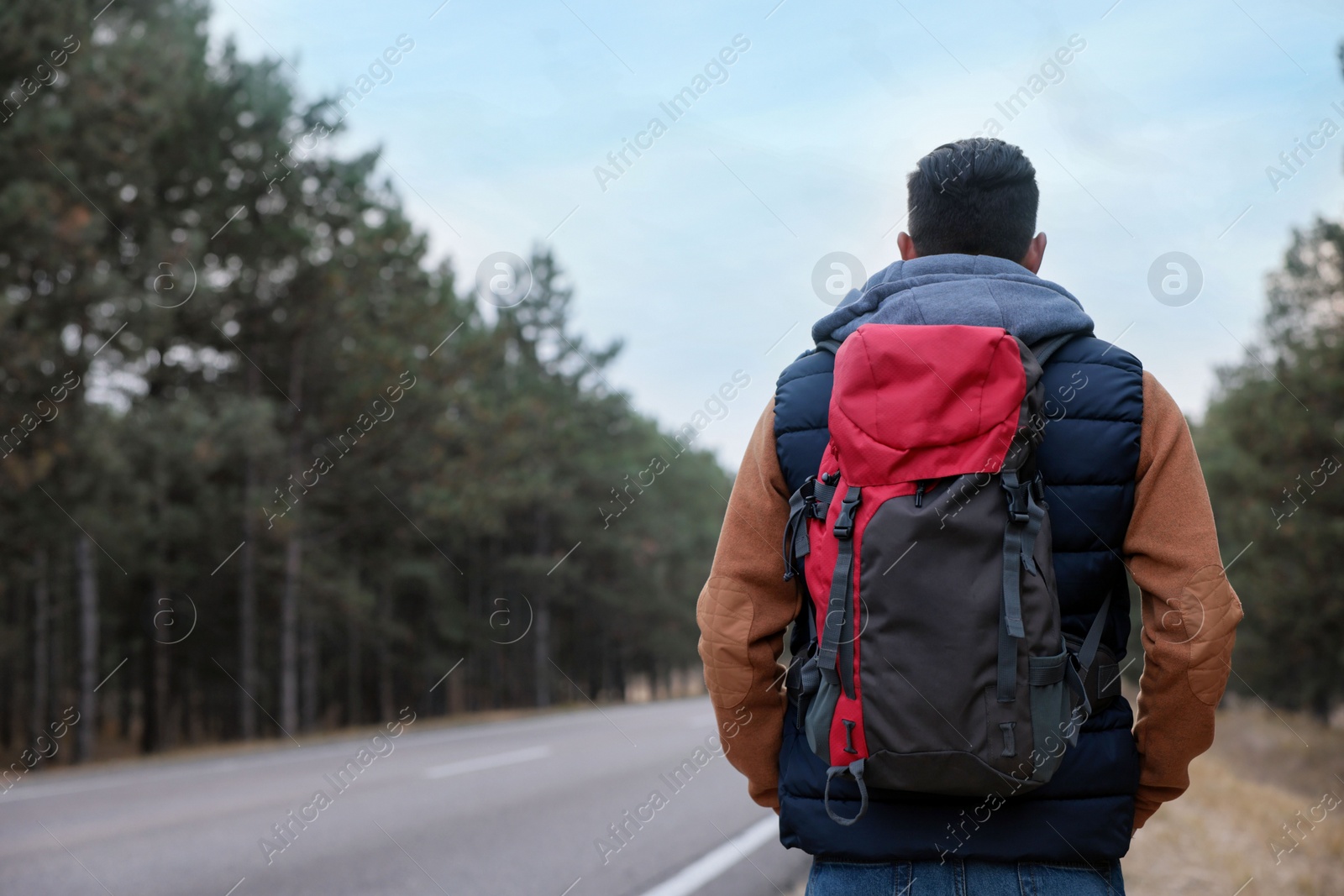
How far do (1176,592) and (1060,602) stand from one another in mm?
171

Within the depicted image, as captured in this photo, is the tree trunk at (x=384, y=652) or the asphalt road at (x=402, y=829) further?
the tree trunk at (x=384, y=652)

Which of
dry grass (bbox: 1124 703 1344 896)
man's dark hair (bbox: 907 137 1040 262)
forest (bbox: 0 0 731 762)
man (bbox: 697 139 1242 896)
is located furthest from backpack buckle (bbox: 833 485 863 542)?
forest (bbox: 0 0 731 762)

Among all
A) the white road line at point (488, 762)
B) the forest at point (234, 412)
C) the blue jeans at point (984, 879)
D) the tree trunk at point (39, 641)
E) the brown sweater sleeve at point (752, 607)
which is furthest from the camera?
the tree trunk at point (39, 641)

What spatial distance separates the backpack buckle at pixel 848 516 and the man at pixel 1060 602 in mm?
154

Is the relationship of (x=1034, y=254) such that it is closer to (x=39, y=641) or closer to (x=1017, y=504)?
(x=1017, y=504)

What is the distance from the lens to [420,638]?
41844mm

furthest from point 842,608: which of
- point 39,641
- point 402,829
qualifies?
point 39,641

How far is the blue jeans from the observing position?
1.56 metres

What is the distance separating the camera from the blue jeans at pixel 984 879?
1.56 m

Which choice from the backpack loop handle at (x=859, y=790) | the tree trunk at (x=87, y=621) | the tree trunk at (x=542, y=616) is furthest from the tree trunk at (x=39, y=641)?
the backpack loop handle at (x=859, y=790)

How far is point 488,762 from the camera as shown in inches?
420

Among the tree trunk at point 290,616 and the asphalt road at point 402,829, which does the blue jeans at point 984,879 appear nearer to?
the asphalt road at point 402,829

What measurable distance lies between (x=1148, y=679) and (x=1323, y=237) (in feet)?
67.4

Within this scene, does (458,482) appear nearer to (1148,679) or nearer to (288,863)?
(288,863)
